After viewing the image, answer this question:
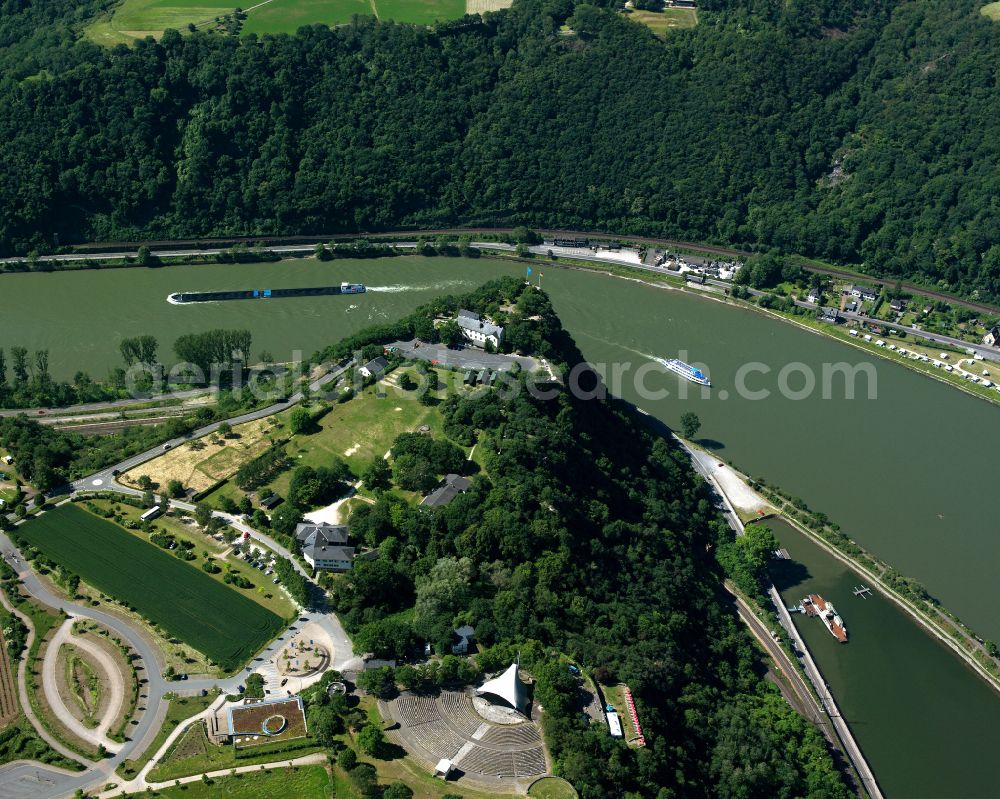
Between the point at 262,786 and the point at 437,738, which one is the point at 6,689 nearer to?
the point at 262,786

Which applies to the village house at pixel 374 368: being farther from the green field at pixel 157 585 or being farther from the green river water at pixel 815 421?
the green field at pixel 157 585

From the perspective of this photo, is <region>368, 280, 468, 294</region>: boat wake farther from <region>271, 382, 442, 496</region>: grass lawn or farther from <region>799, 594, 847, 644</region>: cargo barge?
<region>799, 594, 847, 644</region>: cargo barge

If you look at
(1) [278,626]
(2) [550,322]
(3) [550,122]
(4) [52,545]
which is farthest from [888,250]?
(4) [52,545]

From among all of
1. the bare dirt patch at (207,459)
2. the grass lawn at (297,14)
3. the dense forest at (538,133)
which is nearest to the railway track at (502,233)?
the dense forest at (538,133)

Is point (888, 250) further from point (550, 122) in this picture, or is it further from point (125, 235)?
point (125, 235)

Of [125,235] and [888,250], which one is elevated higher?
[888,250]

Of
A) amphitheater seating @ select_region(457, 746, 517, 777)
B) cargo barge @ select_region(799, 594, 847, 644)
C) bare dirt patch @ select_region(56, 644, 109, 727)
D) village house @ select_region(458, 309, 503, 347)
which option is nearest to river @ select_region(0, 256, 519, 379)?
village house @ select_region(458, 309, 503, 347)
